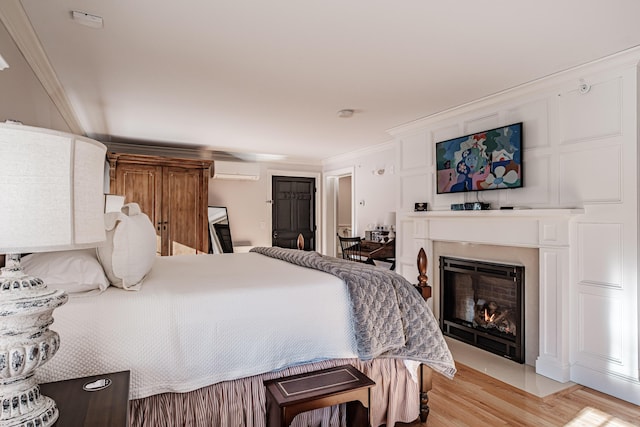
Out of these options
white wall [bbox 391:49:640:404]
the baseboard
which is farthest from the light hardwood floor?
white wall [bbox 391:49:640:404]

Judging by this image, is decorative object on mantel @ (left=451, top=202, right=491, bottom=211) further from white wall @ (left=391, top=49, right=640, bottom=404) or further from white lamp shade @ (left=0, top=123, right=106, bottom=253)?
white lamp shade @ (left=0, top=123, right=106, bottom=253)

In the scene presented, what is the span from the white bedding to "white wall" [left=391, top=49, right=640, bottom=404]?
206cm

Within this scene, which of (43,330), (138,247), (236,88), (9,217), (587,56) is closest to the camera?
(9,217)

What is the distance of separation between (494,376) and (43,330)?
3130 mm

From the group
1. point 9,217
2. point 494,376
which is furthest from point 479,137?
point 9,217

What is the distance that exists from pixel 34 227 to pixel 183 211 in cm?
510

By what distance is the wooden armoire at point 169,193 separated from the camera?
5410 millimetres

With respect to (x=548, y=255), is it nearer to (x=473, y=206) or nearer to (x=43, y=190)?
(x=473, y=206)

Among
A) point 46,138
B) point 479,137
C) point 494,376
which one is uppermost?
point 479,137

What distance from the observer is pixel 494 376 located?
3029 mm

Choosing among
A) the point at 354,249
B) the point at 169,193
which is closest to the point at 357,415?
the point at 354,249

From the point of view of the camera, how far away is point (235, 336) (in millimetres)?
1813

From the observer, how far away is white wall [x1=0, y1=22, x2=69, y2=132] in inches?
82.5

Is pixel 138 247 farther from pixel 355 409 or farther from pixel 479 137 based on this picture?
pixel 479 137
